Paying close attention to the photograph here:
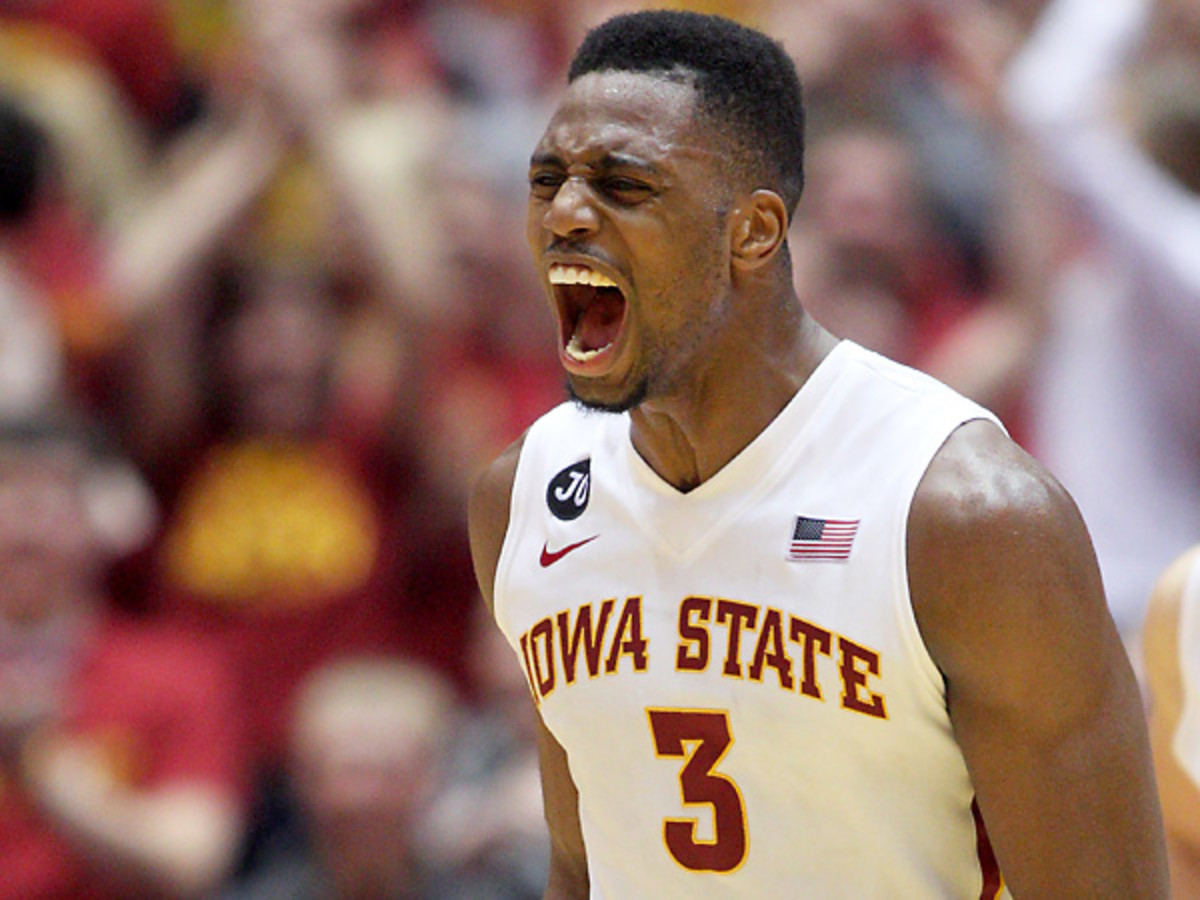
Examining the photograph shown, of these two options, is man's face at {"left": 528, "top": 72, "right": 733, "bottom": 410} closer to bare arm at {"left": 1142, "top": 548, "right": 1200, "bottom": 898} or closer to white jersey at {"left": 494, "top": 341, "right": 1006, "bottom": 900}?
white jersey at {"left": 494, "top": 341, "right": 1006, "bottom": 900}

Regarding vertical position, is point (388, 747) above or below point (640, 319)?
below

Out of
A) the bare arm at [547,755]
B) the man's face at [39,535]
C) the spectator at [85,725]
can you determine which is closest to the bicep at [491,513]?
the bare arm at [547,755]

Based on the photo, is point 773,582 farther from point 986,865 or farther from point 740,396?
point 986,865

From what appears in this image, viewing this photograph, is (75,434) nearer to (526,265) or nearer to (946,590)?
(526,265)

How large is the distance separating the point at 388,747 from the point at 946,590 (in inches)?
103

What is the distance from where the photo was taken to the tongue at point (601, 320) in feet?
8.81

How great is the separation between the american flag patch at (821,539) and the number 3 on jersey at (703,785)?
248 millimetres

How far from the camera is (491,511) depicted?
3082mm

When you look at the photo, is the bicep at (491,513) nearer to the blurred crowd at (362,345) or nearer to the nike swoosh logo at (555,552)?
the nike swoosh logo at (555,552)

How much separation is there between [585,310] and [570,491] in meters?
0.34

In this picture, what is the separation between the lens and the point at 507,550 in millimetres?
2994

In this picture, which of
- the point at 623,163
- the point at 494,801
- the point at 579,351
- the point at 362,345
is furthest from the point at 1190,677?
the point at 362,345

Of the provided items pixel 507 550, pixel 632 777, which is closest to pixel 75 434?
pixel 507 550

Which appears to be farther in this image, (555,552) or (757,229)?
(555,552)
